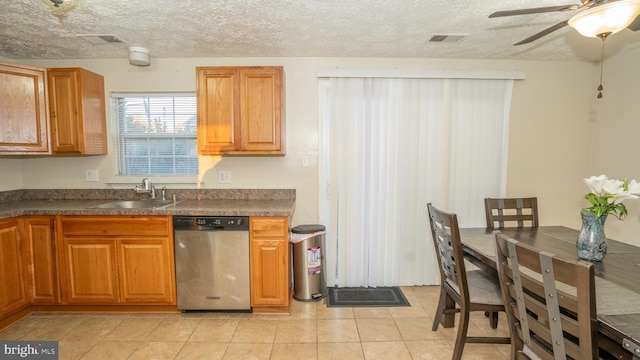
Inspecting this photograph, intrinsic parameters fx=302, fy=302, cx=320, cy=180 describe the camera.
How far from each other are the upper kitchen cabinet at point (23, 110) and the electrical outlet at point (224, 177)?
Answer: 59.9 inches

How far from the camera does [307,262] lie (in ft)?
9.30

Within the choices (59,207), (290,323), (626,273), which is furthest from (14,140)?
(626,273)

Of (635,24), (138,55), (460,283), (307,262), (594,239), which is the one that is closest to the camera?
(635,24)

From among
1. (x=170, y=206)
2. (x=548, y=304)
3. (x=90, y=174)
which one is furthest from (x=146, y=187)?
(x=548, y=304)

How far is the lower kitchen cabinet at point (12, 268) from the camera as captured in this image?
7.73 ft

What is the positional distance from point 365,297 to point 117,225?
2300mm

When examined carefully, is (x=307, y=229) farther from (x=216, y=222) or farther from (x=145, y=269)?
(x=145, y=269)

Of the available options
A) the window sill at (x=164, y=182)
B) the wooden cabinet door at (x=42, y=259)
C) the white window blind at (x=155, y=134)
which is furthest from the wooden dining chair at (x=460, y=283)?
the wooden cabinet door at (x=42, y=259)

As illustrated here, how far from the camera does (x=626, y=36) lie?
252 centimetres

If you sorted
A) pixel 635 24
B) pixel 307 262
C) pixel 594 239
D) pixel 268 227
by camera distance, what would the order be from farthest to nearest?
pixel 307 262
pixel 268 227
pixel 594 239
pixel 635 24

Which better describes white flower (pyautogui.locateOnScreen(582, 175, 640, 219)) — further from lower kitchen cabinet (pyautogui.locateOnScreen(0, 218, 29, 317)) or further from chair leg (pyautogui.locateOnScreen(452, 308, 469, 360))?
lower kitchen cabinet (pyautogui.locateOnScreen(0, 218, 29, 317))

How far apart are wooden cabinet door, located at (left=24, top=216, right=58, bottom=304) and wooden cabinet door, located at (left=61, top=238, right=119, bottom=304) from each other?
0.10 m

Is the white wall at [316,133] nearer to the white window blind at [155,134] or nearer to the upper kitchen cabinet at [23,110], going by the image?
the white window blind at [155,134]

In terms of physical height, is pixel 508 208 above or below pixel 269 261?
above
